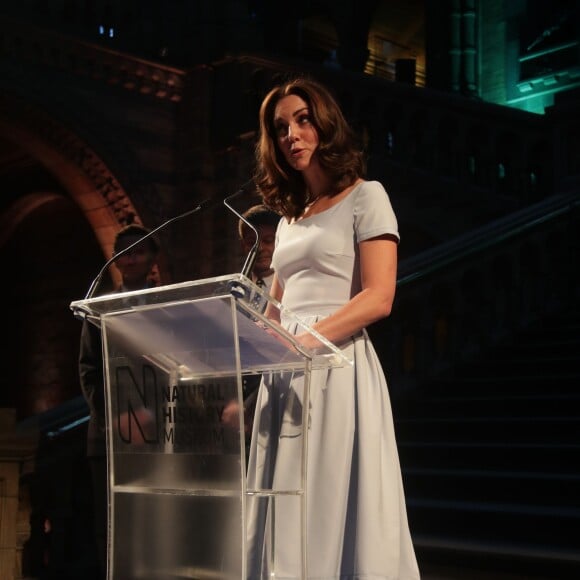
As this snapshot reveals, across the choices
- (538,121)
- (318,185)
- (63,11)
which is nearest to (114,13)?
(63,11)

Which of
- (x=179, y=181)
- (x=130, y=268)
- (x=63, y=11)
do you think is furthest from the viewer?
(x=179, y=181)

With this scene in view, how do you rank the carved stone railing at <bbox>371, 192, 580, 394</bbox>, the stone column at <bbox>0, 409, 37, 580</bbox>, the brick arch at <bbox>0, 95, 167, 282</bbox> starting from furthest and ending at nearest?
the brick arch at <bbox>0, 95, 167, 282</bbox> < the carved stone railing at <bbox>371, 192, 580, 394</bbox> < the stone column at <bbox>0, 409, 37, 580</bbox>

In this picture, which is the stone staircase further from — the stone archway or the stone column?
the stone archway

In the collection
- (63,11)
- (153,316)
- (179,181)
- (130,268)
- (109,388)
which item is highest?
(63,11)

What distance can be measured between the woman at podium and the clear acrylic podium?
0.07 m

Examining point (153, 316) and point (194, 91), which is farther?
point (194, 91)

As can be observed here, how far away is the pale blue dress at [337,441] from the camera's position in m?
2.29

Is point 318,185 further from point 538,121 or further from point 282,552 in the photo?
point 538,121

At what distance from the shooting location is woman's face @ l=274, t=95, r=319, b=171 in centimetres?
248

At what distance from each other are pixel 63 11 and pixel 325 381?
7313 mm

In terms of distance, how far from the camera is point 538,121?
991 centimetres

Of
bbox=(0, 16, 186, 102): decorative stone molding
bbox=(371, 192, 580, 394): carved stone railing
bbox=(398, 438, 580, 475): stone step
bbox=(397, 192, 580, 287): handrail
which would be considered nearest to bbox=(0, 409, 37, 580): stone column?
bbox=(398, 438, 580, 475): stone step

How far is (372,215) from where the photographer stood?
2.43 metres

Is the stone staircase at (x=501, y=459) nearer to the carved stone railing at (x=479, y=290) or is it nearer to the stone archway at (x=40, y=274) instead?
the carved stone railing at (x=479, y=290)
